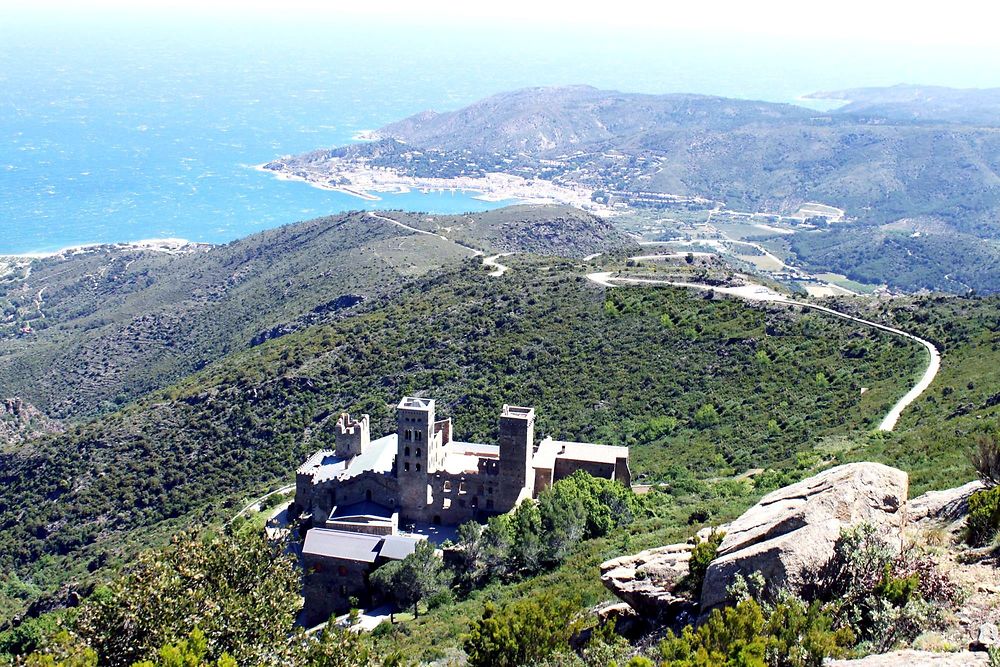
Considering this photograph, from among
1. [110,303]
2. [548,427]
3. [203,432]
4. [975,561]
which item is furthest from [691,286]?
[110,303]

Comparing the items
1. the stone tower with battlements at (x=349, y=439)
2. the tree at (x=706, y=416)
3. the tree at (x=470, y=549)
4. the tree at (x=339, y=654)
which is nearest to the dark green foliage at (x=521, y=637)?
the tree at (x=339, y=654)

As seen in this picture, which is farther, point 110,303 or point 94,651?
point 110,303

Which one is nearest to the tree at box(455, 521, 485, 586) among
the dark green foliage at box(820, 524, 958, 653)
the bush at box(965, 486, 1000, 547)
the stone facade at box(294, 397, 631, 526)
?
the stone facade at box(294, 397, 631, 526)

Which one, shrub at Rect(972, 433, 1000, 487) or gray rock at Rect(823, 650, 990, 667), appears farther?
shrub at Rect(972, 433, 1000, 487)

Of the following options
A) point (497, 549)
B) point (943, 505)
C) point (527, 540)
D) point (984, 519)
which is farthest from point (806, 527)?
point (497, 549)

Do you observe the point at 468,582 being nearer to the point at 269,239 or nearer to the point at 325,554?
the point at 325,554

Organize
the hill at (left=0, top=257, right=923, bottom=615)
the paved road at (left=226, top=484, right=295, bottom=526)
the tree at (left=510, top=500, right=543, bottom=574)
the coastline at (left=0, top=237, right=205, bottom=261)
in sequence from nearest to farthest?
the tree at (left=510, top=500, right=543, bottom=574)
the paved road at (left=226, top=484, right=295, bottom=526)
the hill at (left=0, top=257, right=923, bottom=615)
the coastline at (left=0, top=237, right=205, bottom=261)

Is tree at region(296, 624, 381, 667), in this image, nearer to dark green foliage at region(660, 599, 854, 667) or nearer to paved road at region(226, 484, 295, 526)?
dark green foliage at region(660, 599, 854, 667)
